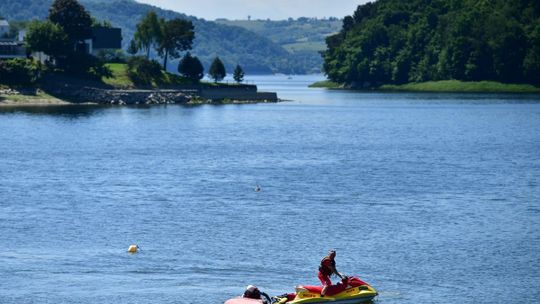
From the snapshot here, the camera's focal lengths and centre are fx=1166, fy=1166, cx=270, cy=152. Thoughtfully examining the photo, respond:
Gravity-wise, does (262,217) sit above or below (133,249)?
above

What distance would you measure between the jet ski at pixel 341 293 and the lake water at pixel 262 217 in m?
1.63

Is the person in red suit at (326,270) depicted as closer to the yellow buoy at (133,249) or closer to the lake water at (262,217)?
the lake water at (262,217)

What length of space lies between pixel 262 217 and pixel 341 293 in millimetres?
26507

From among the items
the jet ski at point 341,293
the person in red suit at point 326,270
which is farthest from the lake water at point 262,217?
the person in red suit at point 326,270

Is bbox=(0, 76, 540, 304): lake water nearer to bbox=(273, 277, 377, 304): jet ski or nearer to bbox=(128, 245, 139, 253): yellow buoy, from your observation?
bbox=(128, 245, 139, 253): yellow buoy

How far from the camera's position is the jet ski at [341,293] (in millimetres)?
58062

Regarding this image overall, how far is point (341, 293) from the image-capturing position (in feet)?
195

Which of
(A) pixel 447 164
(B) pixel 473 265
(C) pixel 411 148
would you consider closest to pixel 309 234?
(B) pixel 473 265

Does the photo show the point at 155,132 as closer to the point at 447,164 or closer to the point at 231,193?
the point at 447,164


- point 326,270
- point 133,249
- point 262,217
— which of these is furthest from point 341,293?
point 262,217

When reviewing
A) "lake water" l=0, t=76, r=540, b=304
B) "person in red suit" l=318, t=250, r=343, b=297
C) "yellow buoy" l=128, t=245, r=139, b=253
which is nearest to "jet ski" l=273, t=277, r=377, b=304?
"person in red suit" l=318, t=250, r=343, b=297

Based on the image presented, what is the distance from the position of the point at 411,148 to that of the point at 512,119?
55.0 meters

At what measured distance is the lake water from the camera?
6475 cm

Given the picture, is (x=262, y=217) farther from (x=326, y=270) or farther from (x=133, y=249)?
(x=326, y=270)
